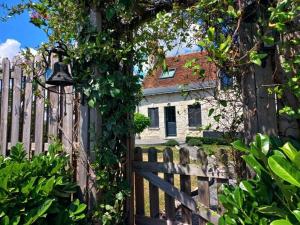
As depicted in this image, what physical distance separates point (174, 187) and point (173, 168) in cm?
19

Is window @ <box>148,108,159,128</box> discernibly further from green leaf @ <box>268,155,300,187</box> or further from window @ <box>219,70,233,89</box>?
green leaf @ <box>268,155,300,187</box>

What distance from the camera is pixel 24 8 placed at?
297 cm

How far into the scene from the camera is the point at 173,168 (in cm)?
292

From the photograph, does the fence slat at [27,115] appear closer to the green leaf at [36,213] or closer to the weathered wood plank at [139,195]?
the weathered wood plank at [139,195]

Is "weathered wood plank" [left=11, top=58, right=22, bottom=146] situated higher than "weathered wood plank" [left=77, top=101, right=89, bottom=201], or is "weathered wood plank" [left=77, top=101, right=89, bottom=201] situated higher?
"weathered wood plank" [left=11, top=58, right=22, bottom=146]

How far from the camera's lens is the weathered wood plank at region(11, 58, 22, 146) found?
4090 mm

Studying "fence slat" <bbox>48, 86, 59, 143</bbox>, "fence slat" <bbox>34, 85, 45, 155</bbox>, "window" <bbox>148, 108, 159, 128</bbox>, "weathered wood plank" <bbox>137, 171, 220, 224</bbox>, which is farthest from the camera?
"window" <bbox>148, 108, 159, 128</bbox>

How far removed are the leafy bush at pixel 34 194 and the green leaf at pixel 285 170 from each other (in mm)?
1735

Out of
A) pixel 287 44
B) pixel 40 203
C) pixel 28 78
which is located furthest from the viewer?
pixel 28 78

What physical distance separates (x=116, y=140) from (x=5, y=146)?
1.99 meters

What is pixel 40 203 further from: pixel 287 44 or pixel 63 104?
pixel 287 44

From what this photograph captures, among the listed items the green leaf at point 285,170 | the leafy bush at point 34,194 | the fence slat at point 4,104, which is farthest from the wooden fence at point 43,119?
the green leaf at point 285,170

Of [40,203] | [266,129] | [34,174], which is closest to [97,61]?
[34,174]

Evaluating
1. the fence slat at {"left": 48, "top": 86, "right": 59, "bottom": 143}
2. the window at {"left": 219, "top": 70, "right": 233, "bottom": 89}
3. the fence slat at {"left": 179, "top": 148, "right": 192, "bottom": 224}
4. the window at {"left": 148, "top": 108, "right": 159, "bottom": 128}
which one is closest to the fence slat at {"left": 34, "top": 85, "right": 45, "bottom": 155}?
the fence slat at {"left": 48, "top": 86, "right": 59, "bottom": 143}
